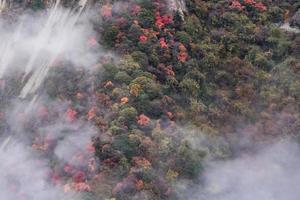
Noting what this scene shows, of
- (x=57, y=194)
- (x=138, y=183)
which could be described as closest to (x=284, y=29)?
(x=138, y=183)

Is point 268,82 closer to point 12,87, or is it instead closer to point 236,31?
point 236,31

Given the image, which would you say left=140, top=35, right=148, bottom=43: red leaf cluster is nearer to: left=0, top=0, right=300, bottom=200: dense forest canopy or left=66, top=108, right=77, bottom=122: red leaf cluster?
left=0, top=0, right=300, bottom=200: dense forest canopy

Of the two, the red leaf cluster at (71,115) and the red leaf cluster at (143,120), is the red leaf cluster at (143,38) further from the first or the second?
the red leaf cluster at (71,115)

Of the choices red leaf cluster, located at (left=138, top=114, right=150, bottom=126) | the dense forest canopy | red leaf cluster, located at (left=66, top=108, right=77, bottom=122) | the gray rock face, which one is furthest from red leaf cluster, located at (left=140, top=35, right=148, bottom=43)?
the gray rock face

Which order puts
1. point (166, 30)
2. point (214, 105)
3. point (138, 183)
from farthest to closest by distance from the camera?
point (166, 30) < point (214, 105) < point (138, 183)

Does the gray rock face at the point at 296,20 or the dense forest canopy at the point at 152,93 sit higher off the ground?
the gray rock face at the point at 296,20

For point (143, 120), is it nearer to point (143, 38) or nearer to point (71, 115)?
point (71, 115)

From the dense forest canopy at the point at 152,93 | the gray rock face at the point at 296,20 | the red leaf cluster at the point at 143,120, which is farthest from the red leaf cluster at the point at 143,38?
the gray rock face at the point at 296,20

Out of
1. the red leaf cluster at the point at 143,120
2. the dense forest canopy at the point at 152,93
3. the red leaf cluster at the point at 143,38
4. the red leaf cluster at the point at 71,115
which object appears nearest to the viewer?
the dense forest canopy at the point at 152,93

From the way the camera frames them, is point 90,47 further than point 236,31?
No
